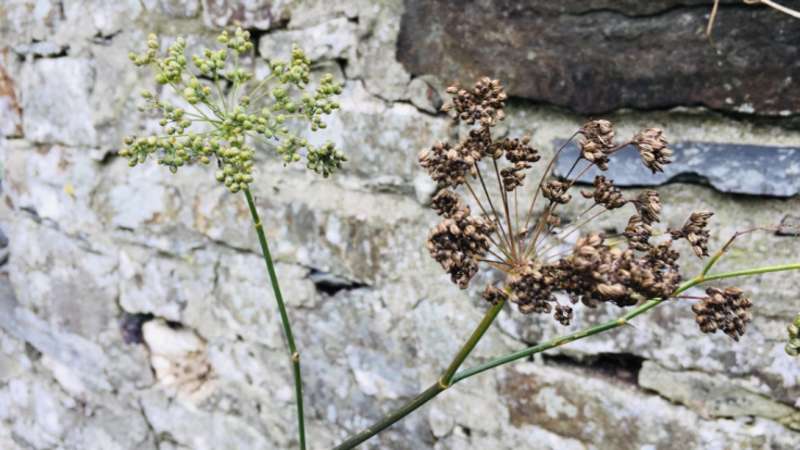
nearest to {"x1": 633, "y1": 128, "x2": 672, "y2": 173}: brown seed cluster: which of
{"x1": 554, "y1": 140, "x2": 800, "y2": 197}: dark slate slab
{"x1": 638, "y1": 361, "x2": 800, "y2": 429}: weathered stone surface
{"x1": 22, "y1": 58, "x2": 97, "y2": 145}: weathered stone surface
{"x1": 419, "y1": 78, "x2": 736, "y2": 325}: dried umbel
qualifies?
{"x1": 419, "y1": 78, "x2": 736, "y2": 325}: dried umbel

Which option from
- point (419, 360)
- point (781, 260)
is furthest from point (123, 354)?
point (781, 260)

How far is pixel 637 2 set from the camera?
88 cm

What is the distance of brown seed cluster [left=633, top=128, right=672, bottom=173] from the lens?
57 cm

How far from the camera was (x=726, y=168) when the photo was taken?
87 centimetres

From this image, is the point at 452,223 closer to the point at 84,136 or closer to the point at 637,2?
the point at 637,2

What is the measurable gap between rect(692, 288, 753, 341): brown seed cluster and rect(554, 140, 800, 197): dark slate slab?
1.12ft

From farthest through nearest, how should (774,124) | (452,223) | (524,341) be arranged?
(524,341)
(774,124)
(452,223)

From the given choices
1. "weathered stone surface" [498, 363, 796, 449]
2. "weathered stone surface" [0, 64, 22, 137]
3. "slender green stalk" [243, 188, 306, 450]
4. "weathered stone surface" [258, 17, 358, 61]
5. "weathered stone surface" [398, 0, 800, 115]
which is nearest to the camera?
"slender green stalk" [243, 188, 306, 450]

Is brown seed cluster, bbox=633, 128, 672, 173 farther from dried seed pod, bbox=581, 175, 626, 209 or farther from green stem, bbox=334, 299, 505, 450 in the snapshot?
green stem, bbox=334, 299, 505, 450

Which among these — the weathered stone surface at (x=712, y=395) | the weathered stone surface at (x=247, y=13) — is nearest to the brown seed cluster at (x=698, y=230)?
the weathered stone surface at (x=712, y=395)

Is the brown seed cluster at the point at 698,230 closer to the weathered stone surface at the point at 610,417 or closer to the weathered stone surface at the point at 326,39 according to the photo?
the weathered stone surface at the point at 610,417

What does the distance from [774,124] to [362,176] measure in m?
0.61

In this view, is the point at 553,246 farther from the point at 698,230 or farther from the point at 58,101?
the point at 58,101

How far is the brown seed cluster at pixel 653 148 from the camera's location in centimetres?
57
